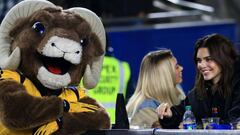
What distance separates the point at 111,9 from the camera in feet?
40.4

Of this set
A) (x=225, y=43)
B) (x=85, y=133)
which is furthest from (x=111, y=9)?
(x=85, y=133)

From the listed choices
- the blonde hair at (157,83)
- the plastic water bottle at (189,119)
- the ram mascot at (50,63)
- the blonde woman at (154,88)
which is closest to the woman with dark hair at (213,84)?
the plastic water bottle at (189,119)

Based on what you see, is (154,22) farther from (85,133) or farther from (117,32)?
(85,133)

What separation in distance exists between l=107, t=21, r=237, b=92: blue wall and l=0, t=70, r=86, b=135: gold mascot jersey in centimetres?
387

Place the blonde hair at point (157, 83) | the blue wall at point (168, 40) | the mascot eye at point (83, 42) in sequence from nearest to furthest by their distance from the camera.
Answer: the mascot eye at point (83, 42), the blonde hair at point (157, 83), the blue wall at point (168, 40)

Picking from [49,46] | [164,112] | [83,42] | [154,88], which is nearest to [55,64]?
[49,46]

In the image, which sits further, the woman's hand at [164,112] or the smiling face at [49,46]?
the woman's hand at [164,112]

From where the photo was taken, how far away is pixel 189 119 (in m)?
4.89

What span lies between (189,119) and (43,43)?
1309mm

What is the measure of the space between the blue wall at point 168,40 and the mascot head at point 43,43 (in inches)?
157

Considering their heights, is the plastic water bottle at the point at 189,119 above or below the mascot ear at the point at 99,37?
below

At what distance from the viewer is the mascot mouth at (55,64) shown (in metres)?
4.43

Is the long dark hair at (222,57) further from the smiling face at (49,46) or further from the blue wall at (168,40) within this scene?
the blue wall at (168,40)

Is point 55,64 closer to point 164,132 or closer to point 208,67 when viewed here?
point 164,132
